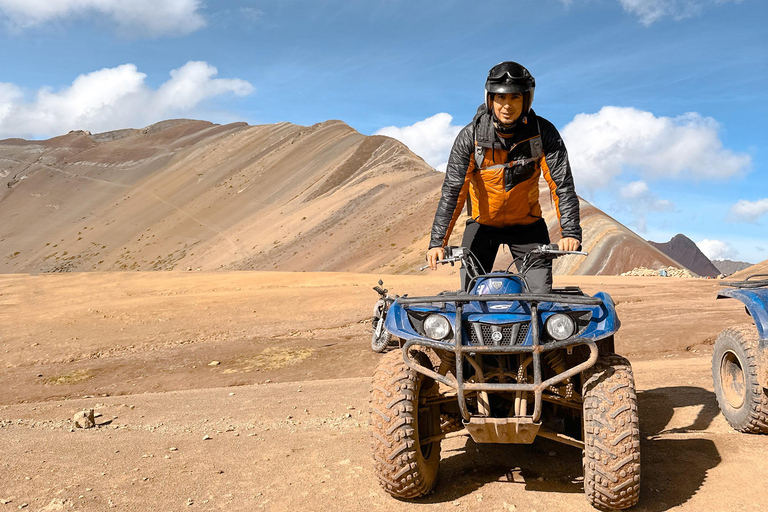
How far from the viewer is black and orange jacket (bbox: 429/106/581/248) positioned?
4.96m

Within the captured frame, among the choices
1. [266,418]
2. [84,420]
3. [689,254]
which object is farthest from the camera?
[689,254]

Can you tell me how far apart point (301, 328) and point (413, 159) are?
53.8 metres

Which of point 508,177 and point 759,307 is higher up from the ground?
point 508,177

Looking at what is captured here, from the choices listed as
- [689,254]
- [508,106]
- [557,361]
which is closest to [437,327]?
[557,361]

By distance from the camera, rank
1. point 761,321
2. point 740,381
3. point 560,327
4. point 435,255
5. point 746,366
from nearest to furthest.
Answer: point 560,327
point 435,255
point 761,321
point 746,366
point 740,381

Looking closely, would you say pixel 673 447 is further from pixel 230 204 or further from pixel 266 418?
pixel 230 204

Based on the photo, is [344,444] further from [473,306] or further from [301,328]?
[301,328]

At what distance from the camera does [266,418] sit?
7000 millimetres

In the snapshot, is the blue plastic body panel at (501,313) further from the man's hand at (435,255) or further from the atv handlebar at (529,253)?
the man's hand at (435,255)

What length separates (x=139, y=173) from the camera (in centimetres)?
8831

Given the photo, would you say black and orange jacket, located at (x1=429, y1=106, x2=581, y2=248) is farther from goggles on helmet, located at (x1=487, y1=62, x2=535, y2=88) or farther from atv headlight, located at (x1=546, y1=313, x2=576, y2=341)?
atv headlight, located at (x1=546, y1=313, x2=576, y2=341)

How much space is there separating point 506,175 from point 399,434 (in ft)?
6.95

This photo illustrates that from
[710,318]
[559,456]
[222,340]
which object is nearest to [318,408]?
[559,456]

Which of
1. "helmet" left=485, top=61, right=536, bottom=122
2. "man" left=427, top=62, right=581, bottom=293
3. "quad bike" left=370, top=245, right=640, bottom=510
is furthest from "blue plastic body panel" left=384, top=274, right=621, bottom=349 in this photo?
"helmet" left=485, top=61, right=536, bottom=122
